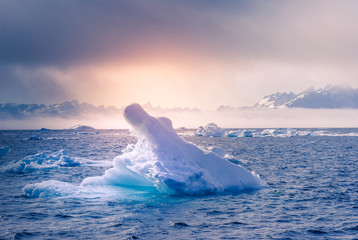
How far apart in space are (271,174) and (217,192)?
10.1m

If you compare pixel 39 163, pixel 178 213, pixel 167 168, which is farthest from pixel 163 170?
pixel 39 163

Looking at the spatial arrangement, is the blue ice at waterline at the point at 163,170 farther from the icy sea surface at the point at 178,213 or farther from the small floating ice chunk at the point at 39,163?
the small floating ice chunk at the point at 39,163

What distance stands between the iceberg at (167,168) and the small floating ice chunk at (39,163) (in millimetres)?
12254

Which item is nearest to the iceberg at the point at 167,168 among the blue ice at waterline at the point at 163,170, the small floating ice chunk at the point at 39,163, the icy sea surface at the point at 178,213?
the blue ice at waterline at the point at 163,170

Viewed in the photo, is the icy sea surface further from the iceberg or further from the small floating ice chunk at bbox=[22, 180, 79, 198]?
the iceberg

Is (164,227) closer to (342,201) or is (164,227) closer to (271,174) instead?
(342,201)

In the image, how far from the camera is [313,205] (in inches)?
575

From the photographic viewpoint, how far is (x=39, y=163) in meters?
30.2

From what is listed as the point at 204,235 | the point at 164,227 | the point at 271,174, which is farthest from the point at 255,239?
the point at 271,174

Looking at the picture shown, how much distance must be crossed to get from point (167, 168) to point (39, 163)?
19.4m

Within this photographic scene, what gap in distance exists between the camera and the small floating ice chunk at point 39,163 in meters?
27.3

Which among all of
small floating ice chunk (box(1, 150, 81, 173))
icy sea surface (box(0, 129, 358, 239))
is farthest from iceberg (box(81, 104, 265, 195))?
small floating ice chunk (box(1, 150, 81, 173))

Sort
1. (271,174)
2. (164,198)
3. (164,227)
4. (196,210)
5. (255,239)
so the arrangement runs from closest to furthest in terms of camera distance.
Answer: (255,239)
(164,227)
(196,210)
(164,198)
(271,174)

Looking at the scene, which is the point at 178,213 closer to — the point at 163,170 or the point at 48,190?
the point at 163,170
